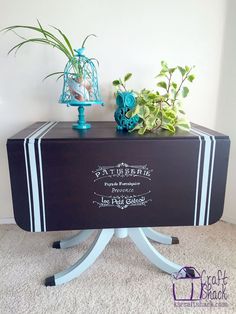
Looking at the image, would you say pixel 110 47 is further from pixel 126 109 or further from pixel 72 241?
pixel 72 241

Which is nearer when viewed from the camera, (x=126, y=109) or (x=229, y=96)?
(x=126, y=109)

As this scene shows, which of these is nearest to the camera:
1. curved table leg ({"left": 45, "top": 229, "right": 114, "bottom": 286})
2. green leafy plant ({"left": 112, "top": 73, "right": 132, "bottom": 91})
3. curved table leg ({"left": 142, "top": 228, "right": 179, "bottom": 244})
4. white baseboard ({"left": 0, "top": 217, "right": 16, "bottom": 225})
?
curved table leg ({"left": 45, "top": 229, "right": 114, "bottom": 286})

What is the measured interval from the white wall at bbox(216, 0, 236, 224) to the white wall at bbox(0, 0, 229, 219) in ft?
0.11

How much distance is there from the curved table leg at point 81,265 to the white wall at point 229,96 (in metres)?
0.90

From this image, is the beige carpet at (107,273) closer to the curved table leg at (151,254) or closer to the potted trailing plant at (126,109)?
the curved table leg at (151,254)

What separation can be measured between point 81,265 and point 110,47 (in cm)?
116

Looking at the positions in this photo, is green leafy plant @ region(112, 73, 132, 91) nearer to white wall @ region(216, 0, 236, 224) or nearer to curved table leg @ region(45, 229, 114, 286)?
white wall @ region(216, 0, 236, 224)

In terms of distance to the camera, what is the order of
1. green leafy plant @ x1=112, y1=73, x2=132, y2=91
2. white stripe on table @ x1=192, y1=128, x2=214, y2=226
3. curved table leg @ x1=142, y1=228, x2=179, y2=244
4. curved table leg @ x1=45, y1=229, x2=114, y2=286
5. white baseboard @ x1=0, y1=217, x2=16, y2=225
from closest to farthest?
1. white stripe on table @ x1=192, y1=128, x2=214, y2=226
2. curved table leg @ x1=45, y1=229, x2=114, y2=286
3. green leafy plant @ x1=112, y1=73, x2=132, y2=91
4. curved table leg @ x1=142, y1=228, x2=179, y2=244
5. white baseboard @ x1=0, y1=217, x2=16, y2=225

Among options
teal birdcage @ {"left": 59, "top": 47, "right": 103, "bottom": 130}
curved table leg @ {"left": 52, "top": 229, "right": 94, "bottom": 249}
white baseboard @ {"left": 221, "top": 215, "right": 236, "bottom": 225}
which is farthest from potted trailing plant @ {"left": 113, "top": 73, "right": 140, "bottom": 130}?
white baseboard @ {"left": 221, "top": 215, "right": 236, "bottom": 225}

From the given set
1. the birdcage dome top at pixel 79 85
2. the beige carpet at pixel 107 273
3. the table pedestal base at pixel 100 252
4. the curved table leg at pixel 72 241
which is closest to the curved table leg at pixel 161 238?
the beige carpet at pixel 107 273

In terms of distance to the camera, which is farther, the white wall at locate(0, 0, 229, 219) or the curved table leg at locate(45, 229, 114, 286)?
the white wall at locate(0, 0, 229, 219)

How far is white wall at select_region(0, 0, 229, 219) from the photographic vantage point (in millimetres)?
1301

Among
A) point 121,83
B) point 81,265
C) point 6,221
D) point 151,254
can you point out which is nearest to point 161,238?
point 151,254

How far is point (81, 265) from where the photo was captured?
110 cm
